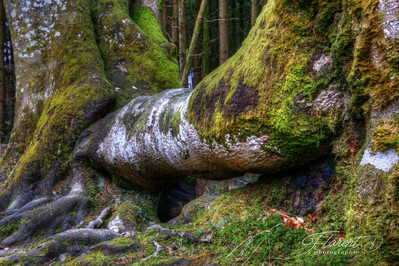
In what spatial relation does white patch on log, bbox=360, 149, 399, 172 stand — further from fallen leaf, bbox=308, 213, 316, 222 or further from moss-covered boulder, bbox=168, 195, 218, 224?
moss-covered boulder, bbox=168, 195, 218, 224

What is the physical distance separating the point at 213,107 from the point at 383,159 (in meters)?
1.67

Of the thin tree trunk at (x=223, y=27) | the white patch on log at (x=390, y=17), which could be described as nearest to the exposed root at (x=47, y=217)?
the white patch on log at (x=390, y=17)

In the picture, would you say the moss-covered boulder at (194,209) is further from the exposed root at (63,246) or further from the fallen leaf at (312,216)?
the fallen leaf at (312,216)

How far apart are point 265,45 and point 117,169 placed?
10.7 feet

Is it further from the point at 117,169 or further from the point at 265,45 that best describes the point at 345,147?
the point at 117,169

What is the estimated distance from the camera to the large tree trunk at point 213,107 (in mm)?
2004

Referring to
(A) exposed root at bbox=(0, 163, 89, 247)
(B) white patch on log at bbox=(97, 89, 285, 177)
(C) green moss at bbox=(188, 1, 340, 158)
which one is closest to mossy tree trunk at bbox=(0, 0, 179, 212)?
(A) exposed root at bbox=(0, 163, 89, 247)

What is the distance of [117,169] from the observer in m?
4.92

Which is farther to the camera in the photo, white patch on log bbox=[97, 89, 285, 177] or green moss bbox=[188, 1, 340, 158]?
white patch on log bbox=[97, 89, 285, 177]

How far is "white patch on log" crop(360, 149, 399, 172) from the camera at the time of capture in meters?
1.88

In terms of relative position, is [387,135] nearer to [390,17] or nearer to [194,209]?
[390,17]

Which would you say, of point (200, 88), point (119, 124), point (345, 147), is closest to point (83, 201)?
point (119, 124)

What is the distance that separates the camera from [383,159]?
1.93 meters

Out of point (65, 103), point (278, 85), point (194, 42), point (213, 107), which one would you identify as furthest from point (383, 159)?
point (194, 42)
